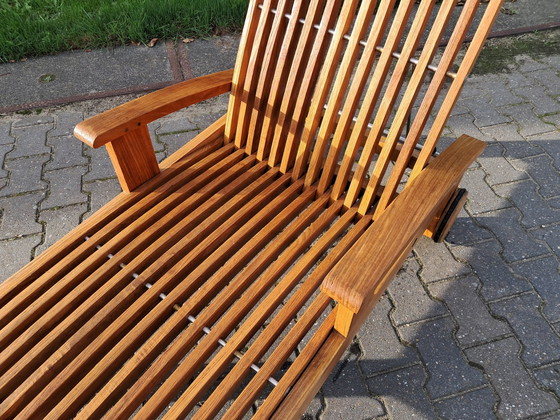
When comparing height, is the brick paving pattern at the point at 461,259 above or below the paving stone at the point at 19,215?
above

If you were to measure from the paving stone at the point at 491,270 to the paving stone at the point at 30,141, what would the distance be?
7.96 feet

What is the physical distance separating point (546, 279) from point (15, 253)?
2481mm

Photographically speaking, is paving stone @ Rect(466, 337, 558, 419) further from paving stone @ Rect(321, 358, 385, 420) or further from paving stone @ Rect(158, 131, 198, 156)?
paving stone @ Rect(158, 131, 198, 156)

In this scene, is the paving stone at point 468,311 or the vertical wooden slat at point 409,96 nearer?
the vertical wooden slat at point 409,96

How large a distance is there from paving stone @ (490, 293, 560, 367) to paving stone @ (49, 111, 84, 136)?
258 centimetres

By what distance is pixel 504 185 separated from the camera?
2.57m

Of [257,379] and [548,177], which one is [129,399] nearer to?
[257,379]

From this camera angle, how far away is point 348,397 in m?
1.83

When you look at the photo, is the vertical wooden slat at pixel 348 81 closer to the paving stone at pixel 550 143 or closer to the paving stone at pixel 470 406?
the paving stone at pixel 470 406

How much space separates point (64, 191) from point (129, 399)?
1.67 metres

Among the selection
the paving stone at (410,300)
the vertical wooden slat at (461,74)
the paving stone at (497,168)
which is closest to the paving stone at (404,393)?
the paving stone at (410,300)

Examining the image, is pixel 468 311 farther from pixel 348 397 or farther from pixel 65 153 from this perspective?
pixel 65 153

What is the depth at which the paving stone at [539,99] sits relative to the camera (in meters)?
3.02

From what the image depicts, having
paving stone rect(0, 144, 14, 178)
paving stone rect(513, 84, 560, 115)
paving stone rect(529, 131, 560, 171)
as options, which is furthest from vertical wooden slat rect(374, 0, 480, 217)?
paving stone rect(0, 144, 14, 178)
